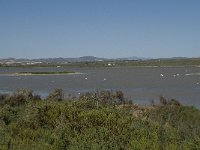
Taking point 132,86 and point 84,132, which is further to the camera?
point 132,86

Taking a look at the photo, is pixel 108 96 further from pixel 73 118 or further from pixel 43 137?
pixel 43 137

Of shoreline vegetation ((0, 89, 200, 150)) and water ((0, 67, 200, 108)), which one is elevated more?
shoreline vegetation ((0, 89, 200, 150))

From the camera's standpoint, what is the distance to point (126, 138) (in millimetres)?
12328

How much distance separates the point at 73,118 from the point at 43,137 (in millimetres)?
2153

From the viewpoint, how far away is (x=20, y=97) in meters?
34.5

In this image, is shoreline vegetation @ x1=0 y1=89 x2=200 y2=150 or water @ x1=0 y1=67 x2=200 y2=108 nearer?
shoreline vegetation @ x1=0 y1=89 x2=200 y2=150

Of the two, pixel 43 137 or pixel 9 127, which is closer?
pixel 43 137

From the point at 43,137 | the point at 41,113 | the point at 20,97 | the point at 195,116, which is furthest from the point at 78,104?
the point at 20,97

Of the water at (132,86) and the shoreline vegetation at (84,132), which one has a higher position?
the shoreline vegetation at (84,132)

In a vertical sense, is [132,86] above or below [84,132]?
below

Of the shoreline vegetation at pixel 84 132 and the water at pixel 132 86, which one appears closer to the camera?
the shoreline vegetation at pixel 84 132

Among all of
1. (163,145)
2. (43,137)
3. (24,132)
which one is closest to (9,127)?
(24,132)

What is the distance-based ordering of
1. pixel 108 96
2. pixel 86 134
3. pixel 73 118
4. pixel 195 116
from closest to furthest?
pixel 86 134, pixel 73 118, pixel 195 116, pixel 108 96

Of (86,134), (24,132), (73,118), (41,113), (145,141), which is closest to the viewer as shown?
(145,141)
